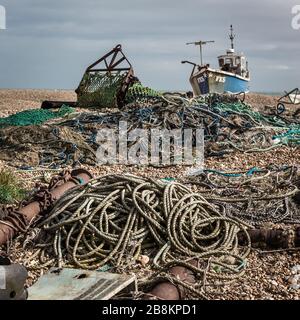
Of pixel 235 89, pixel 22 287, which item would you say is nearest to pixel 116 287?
pixel 22 287

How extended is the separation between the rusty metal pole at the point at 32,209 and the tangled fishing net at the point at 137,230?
0.51 feet

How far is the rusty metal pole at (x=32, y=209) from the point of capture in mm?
4953

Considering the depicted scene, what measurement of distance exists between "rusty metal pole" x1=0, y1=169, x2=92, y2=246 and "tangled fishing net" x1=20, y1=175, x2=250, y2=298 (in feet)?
0.51

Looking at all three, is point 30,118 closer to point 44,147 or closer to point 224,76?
point 44,147

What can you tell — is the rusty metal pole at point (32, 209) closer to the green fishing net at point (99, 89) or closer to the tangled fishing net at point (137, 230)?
the tangled fishing net at point (137, 230)

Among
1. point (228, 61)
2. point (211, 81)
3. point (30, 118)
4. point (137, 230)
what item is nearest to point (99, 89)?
point (30, 118)

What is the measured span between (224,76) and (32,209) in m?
17.8

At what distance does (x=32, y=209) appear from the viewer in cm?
534

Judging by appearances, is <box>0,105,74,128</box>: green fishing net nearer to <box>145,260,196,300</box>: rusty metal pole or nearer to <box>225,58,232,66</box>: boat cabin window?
<box>145,260,196,300</box>: rusty metal pole

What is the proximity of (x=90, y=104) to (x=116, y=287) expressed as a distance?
11.9m

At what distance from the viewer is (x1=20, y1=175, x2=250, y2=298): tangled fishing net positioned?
461 centimetres

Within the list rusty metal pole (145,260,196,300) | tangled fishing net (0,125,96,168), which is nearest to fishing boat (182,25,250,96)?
tangled fishing net (0,125,96,168)

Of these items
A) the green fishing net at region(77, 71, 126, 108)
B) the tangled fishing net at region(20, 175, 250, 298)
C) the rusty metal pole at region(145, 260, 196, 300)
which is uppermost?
the green fishing net at region(77, 71, 126, 108)
